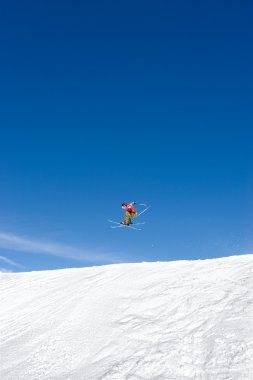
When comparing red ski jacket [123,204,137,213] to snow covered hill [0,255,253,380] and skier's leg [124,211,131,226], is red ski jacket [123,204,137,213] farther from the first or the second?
snow covered hill [0,255,253,380]

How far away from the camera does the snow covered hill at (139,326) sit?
7.61 meters

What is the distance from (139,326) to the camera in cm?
941

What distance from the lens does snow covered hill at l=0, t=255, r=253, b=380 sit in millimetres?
7605

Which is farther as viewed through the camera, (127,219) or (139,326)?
(127,219)

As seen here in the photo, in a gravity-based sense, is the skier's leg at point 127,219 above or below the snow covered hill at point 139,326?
above

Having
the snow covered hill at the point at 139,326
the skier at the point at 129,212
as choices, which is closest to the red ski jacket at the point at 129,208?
the skier at the point at 129,212

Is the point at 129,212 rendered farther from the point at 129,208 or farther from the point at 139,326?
the point at 139,326

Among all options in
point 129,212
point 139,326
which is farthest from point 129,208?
point 139,326

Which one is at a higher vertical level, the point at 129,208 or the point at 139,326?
the point at 129,208

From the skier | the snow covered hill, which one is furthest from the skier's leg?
the snow covered hill

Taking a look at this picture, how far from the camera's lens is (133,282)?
42.3ft

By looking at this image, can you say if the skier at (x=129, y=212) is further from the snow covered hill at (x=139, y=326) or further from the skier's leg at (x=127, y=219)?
the snow covered hill at (x=139, y=326)

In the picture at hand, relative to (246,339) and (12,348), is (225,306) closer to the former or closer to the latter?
(246,339)

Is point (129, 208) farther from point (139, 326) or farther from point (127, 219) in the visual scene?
point (139, 326)
